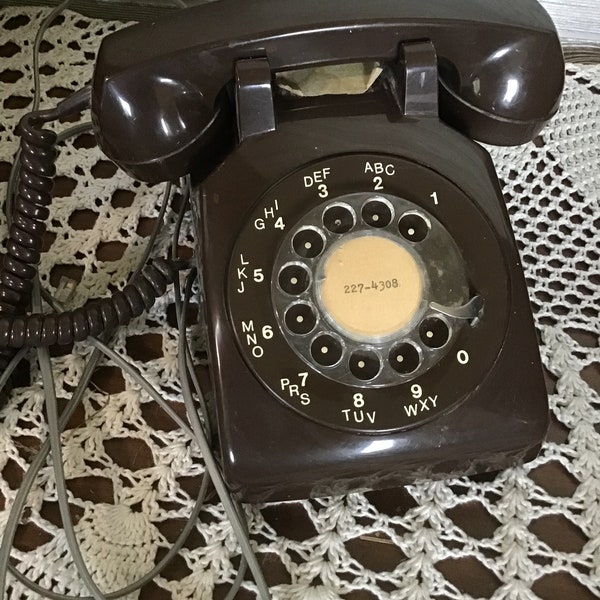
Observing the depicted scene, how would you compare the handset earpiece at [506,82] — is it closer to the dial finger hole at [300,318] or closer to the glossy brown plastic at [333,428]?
the glossy brown plastic at [333,428]

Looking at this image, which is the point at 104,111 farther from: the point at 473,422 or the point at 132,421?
the point at 473,422

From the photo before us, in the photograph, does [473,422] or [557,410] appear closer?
[473,422]

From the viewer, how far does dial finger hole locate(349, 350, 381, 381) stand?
1.93 ft

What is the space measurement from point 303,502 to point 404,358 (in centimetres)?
15

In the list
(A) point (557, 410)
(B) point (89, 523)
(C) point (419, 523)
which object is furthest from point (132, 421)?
(A) point (557, 410)

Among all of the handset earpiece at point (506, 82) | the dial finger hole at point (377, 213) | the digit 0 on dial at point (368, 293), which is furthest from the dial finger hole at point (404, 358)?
the handset earpiece at point (506, 82)

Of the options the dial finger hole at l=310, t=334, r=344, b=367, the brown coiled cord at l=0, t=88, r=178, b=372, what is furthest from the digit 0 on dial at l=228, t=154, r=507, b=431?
the brown coiled cord at l=0, t=88, r=178, b=372

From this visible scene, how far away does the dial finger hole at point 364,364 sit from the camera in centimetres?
59

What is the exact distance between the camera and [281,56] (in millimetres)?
621

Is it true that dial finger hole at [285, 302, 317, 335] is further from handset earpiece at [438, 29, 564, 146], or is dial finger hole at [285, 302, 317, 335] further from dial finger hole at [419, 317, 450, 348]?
handset earpiece at [438, 29, 564, 146]

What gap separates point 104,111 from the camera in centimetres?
63

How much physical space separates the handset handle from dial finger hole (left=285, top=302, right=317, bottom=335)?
0.16m

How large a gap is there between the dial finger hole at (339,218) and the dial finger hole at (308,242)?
1 centimetres

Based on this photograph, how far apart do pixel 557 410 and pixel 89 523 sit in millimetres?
409
